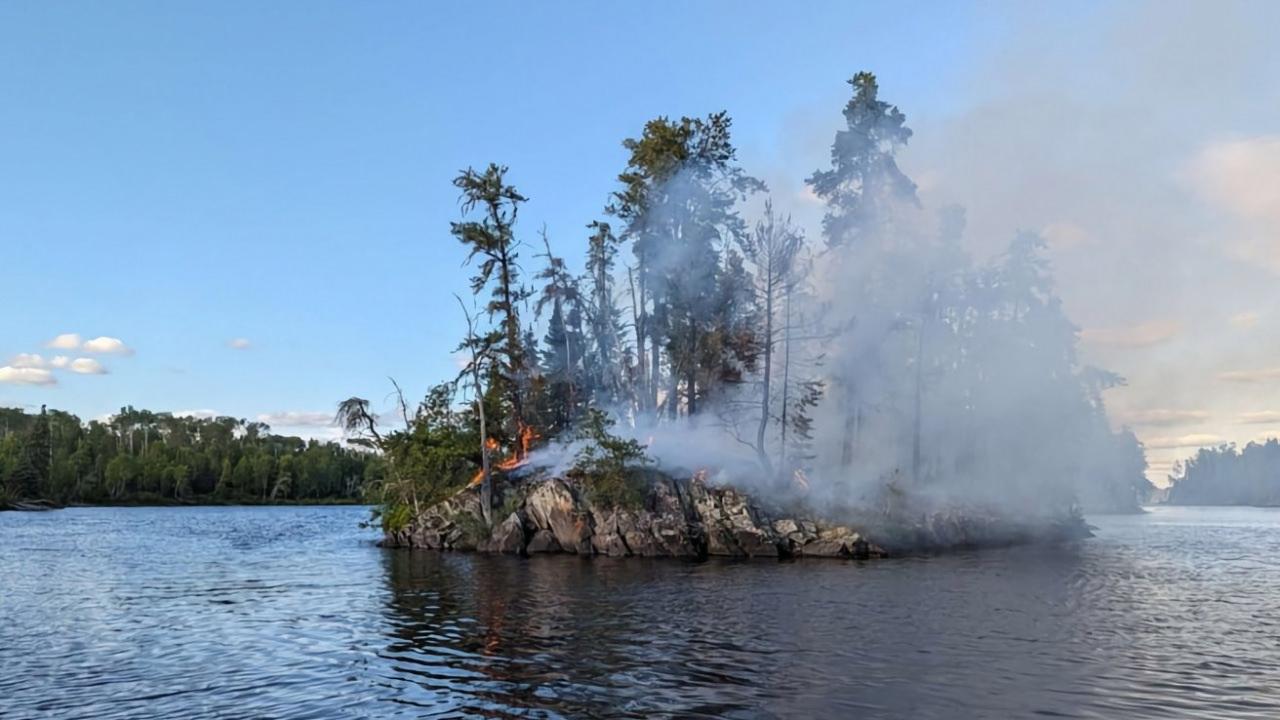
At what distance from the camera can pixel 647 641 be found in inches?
778

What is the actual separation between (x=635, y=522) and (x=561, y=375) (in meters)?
24.8

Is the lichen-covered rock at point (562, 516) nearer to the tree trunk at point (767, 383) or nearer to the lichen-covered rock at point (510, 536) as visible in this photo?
the lichen-covered rock at point (510, 536)

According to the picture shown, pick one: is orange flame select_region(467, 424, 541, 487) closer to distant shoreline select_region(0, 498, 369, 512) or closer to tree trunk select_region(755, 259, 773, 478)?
tree trunk select_region(755, 259, 773, 478)

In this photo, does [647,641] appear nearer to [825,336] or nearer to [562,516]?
[562,516]

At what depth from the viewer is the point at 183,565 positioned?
136 feet

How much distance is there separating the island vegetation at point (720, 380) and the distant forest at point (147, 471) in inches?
3503

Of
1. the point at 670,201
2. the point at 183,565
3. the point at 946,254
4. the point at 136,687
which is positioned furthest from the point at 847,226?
the point at 136,687

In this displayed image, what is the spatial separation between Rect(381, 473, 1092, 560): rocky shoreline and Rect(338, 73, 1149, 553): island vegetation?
0.18 meters

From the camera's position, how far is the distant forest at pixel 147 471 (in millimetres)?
141500

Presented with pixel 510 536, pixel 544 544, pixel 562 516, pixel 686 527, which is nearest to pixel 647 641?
pixel 686 527

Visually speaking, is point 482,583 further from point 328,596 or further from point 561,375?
point 561,375

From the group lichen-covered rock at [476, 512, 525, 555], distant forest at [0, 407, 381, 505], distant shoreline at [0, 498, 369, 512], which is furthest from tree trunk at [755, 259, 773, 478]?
distant shoreline at [0, 498, 369, 512]

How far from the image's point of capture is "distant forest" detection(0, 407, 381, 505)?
14150cm

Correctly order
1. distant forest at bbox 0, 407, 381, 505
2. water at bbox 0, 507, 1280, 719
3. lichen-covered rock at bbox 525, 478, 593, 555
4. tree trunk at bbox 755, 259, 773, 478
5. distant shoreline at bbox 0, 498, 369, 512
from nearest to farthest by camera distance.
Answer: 1. water at bbox 0, 507, 1280, 719
2. lichen-covered rock at bbox 525, 478, 593, 555
3. tree trunk at bbox 755, 259, 773, 478
4. distant shoreline at bbox 0, 498, 369, 512
5. distant forest at bbox 0, 407, 381, 505
